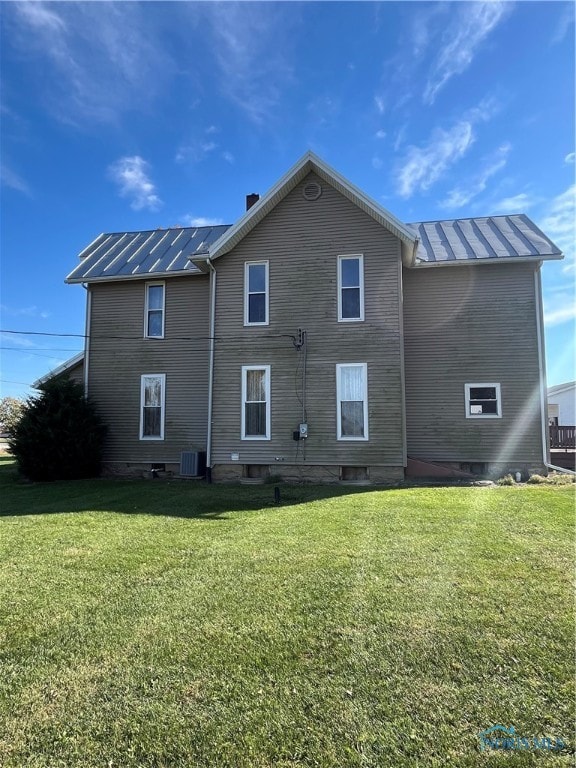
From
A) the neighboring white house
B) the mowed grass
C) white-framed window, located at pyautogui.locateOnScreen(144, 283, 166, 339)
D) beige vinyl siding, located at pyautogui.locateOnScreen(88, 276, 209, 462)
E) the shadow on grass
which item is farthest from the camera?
the neighboring white house

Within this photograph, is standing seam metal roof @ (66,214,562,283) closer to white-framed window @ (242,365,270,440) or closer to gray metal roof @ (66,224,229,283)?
gray metal roof @ (66,224,229,283)

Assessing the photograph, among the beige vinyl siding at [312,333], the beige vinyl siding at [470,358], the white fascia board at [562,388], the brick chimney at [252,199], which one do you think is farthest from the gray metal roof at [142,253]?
the white fascia board at [562,388]

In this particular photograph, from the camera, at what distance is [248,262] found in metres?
12.7

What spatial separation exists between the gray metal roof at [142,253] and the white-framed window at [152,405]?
3232mm

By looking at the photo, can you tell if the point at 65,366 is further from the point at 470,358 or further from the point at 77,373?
the point at 470,358

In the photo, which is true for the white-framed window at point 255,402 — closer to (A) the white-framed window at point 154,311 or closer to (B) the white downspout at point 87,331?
(A) the white-framed window at point 154,311

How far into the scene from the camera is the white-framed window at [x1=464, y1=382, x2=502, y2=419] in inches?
496

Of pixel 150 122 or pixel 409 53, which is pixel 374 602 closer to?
pixel 409 53

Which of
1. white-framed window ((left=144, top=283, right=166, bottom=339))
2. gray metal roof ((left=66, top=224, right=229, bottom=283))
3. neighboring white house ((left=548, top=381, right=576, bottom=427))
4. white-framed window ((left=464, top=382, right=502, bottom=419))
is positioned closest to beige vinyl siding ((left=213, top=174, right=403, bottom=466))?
gray metal roof ((left=66, top=224, right=229, bottom=283))

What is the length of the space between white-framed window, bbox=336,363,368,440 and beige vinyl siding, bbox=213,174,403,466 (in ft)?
0.44

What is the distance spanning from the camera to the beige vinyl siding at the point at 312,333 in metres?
11.6

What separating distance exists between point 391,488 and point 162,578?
6971 mm

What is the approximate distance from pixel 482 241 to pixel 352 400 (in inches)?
264

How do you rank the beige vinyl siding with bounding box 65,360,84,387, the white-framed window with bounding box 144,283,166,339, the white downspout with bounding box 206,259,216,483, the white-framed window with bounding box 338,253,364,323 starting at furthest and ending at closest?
the beige vinyl siding with bounding box 65,360,84,387 < the white-framed window with bounding box 144,283,166,339 < the white downspout with bounding box 206,259,216,483 < the white-framed window with bounding box 338,253,364,323
